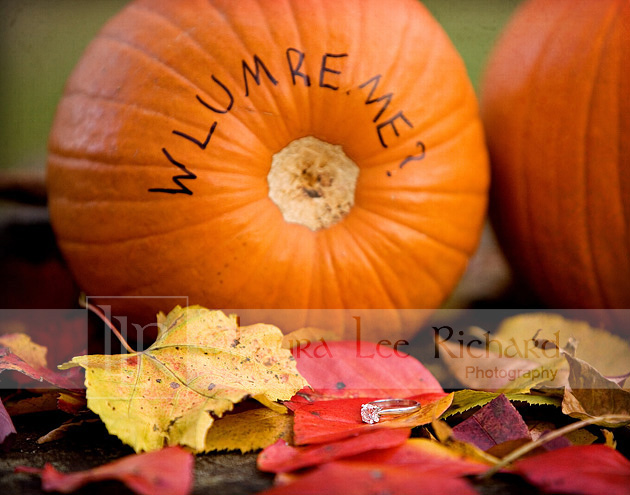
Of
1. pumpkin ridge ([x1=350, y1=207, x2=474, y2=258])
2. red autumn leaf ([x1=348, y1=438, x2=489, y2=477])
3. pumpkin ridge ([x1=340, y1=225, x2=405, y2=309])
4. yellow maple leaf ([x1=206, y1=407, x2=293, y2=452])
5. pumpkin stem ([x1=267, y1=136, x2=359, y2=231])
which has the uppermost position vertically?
pumpkin stem ([x1=267, y1=136, x2=359, y2=231])

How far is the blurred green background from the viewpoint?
1045 mm

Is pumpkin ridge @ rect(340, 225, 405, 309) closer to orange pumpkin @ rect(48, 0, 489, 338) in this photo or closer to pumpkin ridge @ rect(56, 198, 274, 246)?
orange pumpkin @ rect(48, 0, 489, 338)

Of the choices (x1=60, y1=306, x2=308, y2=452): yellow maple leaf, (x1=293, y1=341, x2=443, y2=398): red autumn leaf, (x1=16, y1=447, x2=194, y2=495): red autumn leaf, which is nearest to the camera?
(x1=16, y1=447, x2=194, y2=495): red autumn leaf

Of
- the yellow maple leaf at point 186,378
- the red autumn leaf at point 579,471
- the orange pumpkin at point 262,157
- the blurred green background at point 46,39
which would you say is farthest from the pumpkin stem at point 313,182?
the red autumn leaf at point 579,471

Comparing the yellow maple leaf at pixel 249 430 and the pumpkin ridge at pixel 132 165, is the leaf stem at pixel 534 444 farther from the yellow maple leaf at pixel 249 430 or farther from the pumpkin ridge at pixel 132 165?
the pumpkin ridge at pixel 132 165

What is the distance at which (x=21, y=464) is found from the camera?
1.81ft

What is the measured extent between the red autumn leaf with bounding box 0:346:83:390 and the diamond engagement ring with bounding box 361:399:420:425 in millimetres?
365

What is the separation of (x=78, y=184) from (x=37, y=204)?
1.08 ft

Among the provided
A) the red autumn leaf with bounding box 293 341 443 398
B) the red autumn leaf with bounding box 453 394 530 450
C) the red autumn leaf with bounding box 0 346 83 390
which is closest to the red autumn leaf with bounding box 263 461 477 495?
the red autumn leaf with bounding box 453 394 530 450

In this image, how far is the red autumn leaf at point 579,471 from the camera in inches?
18.2

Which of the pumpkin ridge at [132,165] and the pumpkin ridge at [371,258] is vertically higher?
the pumpkin ridge at [132,165]

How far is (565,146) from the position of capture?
0.95 m

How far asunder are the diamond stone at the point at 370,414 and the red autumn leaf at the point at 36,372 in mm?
361

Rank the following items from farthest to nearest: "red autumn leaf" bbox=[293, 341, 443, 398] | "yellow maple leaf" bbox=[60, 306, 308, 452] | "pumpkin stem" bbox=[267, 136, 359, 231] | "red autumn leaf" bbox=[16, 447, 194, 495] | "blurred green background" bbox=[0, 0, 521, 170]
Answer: "blurred green background" bbox=[0, 0, 521, 170] < "pumpkin stem" bbox=[267, 136, 359, 231] < "red autumn leaf" bbox=[293, 341, 443, 398] < "yellow maple leaf" bbox=[60, 306, 308, 452] < "red autumn leaf" bbox=[16, 447, 194, 495]
